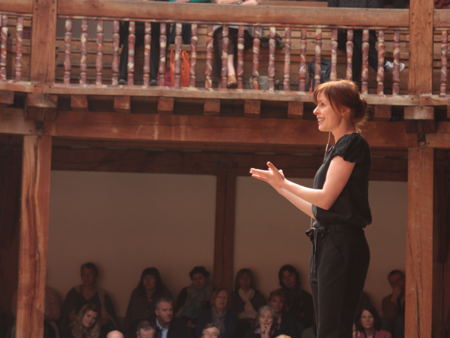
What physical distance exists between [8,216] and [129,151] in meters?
1.62


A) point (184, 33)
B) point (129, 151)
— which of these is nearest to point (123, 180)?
point (129, 151)

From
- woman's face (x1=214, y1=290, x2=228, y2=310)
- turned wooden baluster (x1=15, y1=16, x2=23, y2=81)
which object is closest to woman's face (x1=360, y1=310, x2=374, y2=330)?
woman's face (x1=214, y1=290, x2=228, y2=310)

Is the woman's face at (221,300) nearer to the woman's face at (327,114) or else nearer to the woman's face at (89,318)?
the woman's face at (89,318)

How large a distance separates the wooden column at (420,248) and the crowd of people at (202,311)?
3.95 ft

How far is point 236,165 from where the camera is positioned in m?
12.5

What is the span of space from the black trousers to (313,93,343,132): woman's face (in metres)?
0.39

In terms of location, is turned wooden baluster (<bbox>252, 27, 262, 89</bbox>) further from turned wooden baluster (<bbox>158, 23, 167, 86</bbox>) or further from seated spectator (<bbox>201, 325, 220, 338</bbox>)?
seated spectator (<bbox>201, 325, 220, 338</bbox>)

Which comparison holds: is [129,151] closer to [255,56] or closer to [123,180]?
[123,180]

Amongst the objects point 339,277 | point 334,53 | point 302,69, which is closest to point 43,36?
point 302,69

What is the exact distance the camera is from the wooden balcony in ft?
30.3

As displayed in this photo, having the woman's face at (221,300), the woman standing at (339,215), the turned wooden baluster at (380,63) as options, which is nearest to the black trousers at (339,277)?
the woman standing at (339,215)

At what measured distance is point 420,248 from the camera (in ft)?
30.9

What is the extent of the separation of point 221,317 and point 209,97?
298cm

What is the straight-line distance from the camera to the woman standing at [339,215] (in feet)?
12.6
